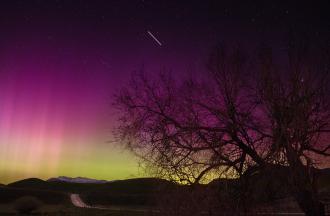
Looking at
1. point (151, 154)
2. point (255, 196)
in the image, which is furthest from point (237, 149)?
point (151, 154)

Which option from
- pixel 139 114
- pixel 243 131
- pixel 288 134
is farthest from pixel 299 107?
pixel 139 114

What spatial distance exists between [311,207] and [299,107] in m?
4.84

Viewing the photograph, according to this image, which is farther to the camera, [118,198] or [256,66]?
[118,198]

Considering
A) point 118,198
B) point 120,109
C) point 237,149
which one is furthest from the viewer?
point 118,198

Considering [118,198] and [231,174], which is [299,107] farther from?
[118,198]

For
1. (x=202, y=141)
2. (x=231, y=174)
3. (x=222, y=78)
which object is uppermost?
(x=222, y=78)

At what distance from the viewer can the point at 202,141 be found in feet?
77.5

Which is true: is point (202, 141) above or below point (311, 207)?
above

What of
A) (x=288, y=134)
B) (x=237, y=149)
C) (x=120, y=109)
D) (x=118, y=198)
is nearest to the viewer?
(x=288, y=134)

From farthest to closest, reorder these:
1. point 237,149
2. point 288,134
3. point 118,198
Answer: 1. point 118,198
2. point 237,149
3. point 288,134

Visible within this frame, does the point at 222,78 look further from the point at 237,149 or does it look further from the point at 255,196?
the point at 255,196

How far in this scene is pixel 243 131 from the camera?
2370cm

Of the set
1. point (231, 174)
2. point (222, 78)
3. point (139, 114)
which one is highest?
point (222, 78)

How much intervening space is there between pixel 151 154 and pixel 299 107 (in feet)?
23.6
